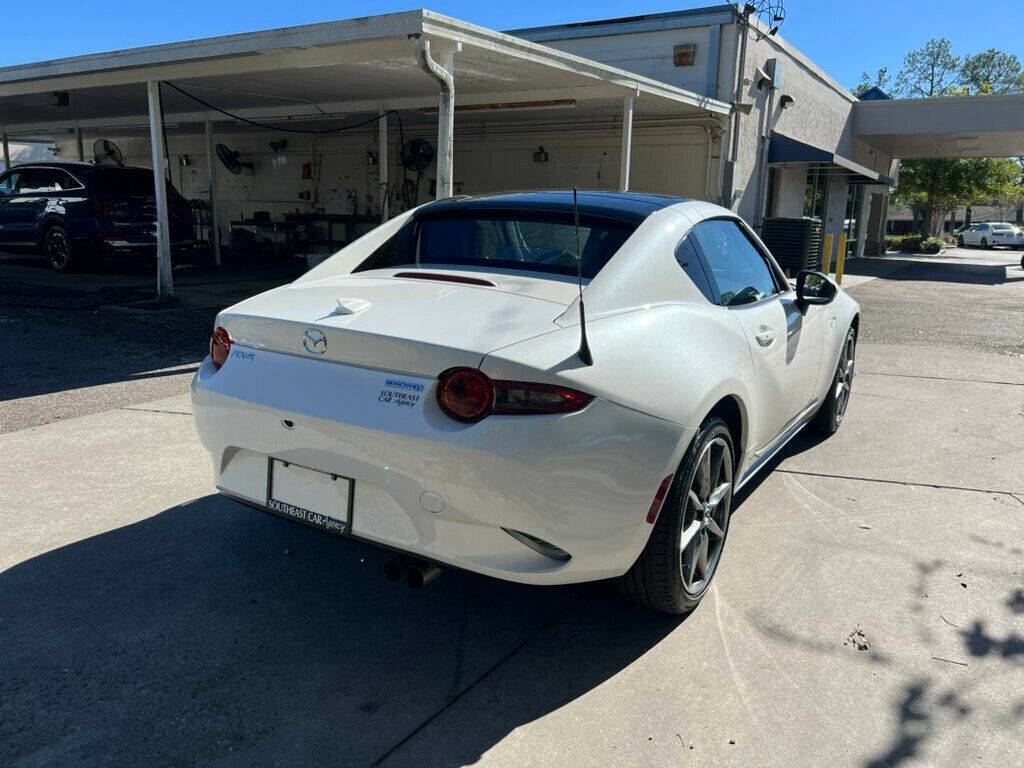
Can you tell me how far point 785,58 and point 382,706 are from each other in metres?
18.0

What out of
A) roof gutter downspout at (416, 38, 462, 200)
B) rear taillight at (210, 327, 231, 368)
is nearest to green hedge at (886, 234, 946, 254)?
roof gutter downspout at (416, 38, 462, 200)

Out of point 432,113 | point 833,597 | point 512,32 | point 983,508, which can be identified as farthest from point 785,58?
point 833,597

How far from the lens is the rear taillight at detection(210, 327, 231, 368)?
2.96 metres

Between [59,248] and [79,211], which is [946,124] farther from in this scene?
[59,248]

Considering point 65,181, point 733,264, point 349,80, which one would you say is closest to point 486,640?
point 733,264

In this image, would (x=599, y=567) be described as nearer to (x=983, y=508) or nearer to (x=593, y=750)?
(x=593, y=750)

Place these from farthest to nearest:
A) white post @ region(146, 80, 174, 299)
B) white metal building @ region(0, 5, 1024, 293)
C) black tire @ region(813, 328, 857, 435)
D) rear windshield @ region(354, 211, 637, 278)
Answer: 1. white post @ region(146, 80, 174, 299)
2. white metal building @ region(0, 5, 1024, 293)
3. black tire @ region(813, 328, 857, 435)
4. rear windshield @ region(354, 211, 637, 278)

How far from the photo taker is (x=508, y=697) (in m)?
2.49

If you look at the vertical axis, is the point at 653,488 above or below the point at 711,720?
above

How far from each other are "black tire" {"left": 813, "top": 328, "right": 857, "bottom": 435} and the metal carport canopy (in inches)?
162

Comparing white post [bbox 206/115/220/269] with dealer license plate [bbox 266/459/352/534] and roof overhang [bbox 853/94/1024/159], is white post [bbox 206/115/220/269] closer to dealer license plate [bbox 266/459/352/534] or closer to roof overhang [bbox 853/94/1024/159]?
dealer license plate [bbox 266/459/352/534]

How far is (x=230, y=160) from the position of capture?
803 inches

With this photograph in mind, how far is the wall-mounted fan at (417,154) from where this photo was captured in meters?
17.3

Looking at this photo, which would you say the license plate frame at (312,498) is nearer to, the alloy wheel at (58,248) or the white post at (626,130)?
the white post at (626,130)
